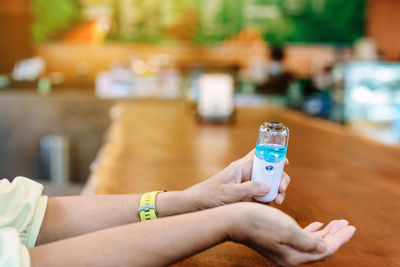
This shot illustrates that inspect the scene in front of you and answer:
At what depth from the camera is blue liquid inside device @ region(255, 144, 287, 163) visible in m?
0.87

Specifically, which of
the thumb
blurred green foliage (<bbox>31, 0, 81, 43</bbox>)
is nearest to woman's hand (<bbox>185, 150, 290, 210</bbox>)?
the thumb

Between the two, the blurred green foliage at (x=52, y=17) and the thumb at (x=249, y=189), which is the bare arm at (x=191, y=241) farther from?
the blurred green foliage at (x=52, y=17)

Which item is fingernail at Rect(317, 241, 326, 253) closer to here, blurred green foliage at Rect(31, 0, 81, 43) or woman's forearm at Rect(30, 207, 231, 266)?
woman's forearm at Rect(30, 207, 231, 266)

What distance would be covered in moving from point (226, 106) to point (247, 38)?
4234mm

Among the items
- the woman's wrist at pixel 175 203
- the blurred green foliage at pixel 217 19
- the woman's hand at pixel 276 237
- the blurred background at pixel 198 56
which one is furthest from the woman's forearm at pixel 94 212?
the blurred green foliage at pixel 217 19

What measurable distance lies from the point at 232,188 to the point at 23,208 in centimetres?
40

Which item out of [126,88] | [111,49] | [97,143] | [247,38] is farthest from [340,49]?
[97,143]

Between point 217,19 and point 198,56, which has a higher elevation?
point 217,19

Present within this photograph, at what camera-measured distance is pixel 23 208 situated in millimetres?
852

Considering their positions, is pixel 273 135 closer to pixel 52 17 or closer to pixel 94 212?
pixel 94 212

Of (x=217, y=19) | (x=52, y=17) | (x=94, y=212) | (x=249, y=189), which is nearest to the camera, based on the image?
(x=249, y=189)

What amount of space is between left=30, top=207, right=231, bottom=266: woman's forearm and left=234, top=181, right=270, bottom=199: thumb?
133 mm

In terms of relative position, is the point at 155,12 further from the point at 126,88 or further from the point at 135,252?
the point at 135,252

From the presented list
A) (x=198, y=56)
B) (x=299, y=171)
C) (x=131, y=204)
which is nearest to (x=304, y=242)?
(x=131, y=204)
